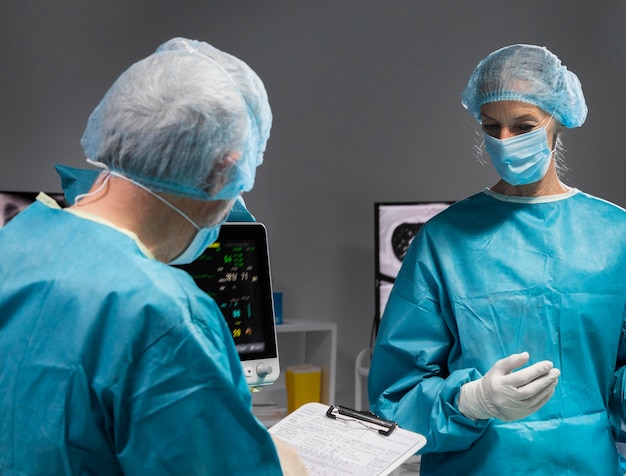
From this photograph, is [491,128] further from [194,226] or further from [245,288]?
[194,226]

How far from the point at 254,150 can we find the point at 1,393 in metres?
0.42

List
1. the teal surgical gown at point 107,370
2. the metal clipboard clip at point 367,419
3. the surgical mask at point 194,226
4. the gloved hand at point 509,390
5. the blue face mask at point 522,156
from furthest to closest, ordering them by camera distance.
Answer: the blue face mask at point 522,156 < the gloved hand at point 509,390 < the metal clipboard clip at point 367,419 < the surgical mask at point 194,226 < the teal surgical gown at point 107,370

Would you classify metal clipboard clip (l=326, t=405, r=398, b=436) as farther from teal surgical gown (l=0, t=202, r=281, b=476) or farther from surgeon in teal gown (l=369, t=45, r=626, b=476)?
teal surgical gown (l=0, t=202, r=281, b=476)

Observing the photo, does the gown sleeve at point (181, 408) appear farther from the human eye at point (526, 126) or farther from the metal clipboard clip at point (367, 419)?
the human eye at point (526, 126)

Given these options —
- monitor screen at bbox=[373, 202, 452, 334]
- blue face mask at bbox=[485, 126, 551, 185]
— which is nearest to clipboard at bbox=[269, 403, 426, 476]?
blue face mask at bbox=[485, 126, 551, 185]

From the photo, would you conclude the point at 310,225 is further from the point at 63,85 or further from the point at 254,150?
the point at 254,150

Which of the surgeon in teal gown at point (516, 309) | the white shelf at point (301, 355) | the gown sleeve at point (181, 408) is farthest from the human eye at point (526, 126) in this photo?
the white shelf at point (301, 355)

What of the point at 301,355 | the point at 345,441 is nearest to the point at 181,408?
the point at 345,441

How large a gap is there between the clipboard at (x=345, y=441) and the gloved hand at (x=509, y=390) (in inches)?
8.1

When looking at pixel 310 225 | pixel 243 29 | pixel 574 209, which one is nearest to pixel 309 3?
pixel 243 29

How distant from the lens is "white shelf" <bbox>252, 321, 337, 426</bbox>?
3.22 m

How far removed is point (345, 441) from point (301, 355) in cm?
235

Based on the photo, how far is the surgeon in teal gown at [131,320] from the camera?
82cm

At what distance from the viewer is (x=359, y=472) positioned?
115 cm
